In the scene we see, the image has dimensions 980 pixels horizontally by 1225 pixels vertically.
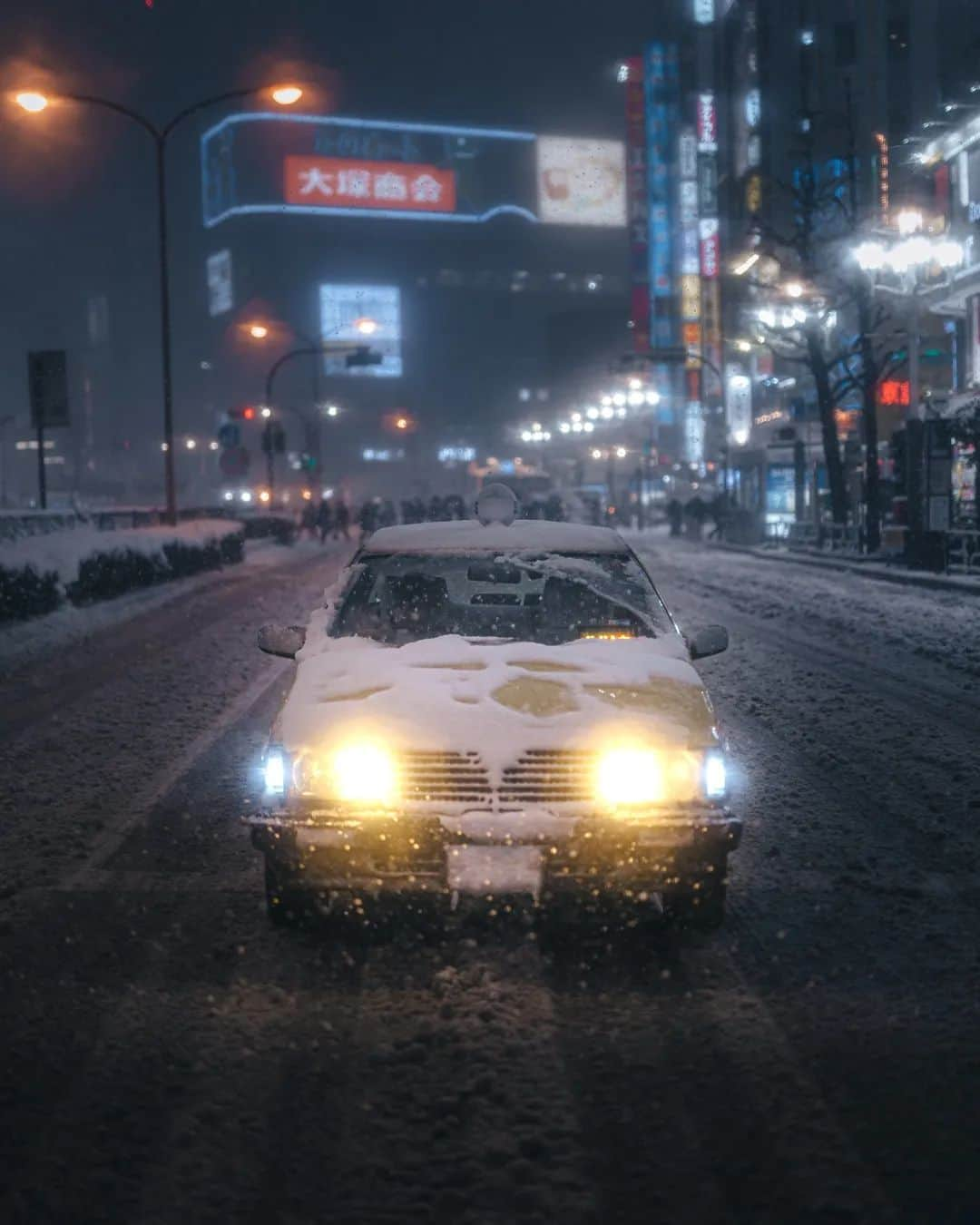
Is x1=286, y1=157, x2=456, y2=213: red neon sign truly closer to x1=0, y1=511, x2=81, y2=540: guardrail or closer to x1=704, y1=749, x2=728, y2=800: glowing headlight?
x1=0, y1=511, x2=81, y2=540: guardrail

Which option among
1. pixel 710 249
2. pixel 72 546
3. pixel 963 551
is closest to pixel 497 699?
pixel 72 546

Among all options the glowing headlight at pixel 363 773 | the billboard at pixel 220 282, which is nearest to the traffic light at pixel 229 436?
the glowing headlight at pixel 363 773

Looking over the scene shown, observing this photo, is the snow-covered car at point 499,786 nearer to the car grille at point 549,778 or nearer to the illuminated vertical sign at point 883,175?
the car grille at point 549,778

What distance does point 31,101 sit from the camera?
21.5m

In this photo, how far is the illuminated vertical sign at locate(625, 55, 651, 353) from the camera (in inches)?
3152

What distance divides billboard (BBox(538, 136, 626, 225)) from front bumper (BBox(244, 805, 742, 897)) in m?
134

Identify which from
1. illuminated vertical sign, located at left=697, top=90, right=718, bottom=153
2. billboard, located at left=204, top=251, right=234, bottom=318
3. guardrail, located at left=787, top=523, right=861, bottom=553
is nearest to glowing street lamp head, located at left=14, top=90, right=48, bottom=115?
guardrail, located at left=787, top=523, right=861, bottom=553

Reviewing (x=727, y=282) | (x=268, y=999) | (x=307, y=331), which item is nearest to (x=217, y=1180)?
(x=268, y=999)

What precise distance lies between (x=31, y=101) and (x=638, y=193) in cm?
6297

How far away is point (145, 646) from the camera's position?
680 inches

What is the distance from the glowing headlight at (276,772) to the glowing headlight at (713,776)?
1531 millimetres

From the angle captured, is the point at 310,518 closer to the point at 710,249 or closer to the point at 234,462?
the point at 234,462

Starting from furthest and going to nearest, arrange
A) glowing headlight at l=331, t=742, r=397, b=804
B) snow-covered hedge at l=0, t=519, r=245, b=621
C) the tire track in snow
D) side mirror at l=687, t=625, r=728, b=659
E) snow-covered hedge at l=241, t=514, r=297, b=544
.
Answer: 1. snow-covered hedge at l=241, t=514, r=297, b=544
2. snow-covered hedge at l=0, t=519, r=245, b=621
3. side mirror at l=687, t=625, r=728, b=659
4. glowing headlight at l=331, t=742, r=397, b=804
5. the tire track in snow

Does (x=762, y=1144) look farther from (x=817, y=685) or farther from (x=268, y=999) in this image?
(x=817, y=685)
